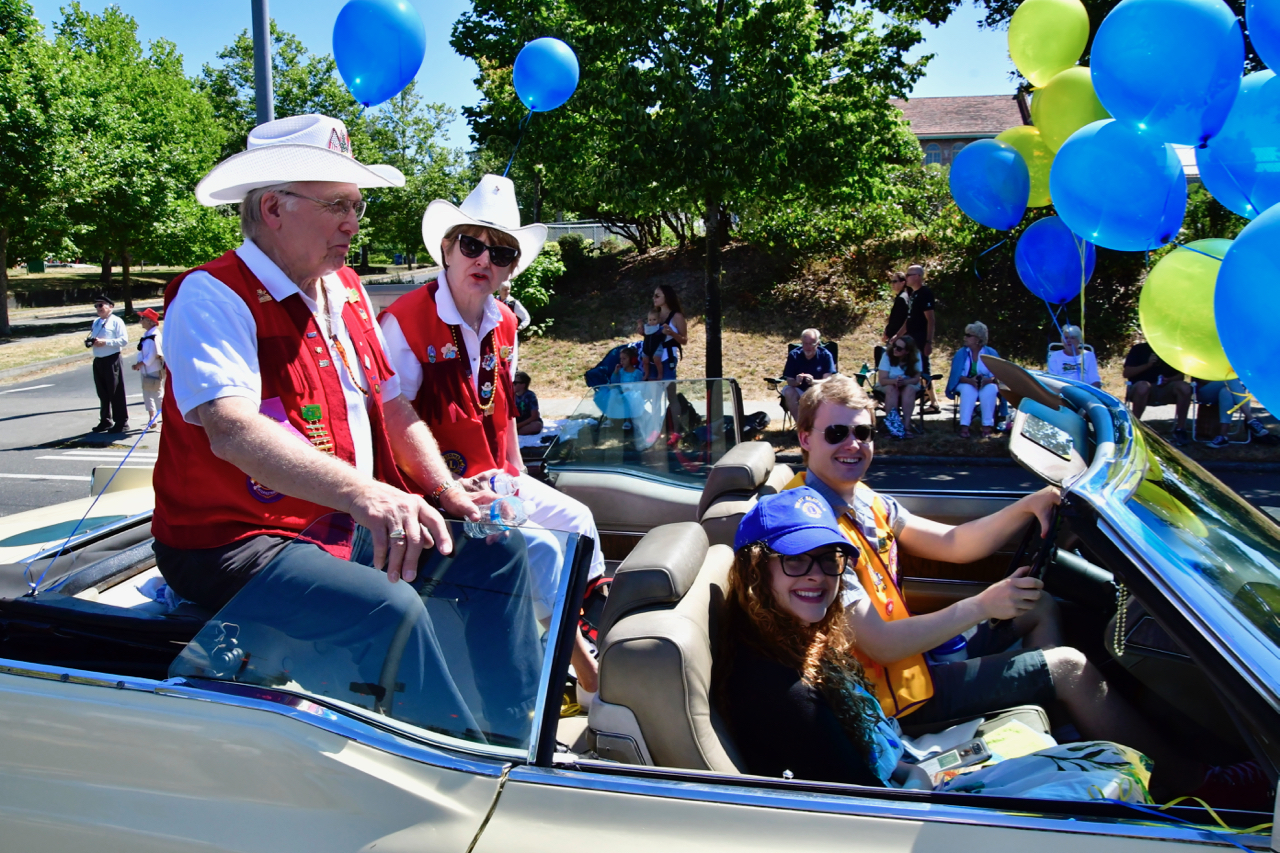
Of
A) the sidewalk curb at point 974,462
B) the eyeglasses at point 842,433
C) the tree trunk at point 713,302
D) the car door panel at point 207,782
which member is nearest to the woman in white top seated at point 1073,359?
the sidewalk curb at point 974,462

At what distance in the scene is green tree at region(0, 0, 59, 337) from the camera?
22031mm

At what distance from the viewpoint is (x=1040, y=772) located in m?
1.87

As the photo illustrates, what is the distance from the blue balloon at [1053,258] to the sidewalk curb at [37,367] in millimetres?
19161

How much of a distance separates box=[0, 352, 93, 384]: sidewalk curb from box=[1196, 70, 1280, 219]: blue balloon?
2055cm

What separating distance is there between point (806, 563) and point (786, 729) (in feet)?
1.29

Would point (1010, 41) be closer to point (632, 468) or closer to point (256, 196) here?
point (632, 468)

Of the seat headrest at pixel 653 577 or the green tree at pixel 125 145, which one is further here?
the green tree at pixel 125 145

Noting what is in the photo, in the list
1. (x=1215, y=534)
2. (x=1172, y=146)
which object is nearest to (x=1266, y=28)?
(x=1172, y=146)

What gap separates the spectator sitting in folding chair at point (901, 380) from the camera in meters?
10.7

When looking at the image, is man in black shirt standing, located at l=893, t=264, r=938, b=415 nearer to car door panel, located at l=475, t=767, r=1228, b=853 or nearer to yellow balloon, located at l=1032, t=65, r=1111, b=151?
yellow balloon, located at l=1032, t=65, r=1111, b=151

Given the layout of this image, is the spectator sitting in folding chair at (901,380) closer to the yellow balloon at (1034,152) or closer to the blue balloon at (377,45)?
the yellow balloon at (1034,152)

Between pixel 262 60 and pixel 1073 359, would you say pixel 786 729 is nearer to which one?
pixel 262 60

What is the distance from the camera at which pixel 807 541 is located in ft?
7.29

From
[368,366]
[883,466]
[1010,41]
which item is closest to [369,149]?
[883,466]
